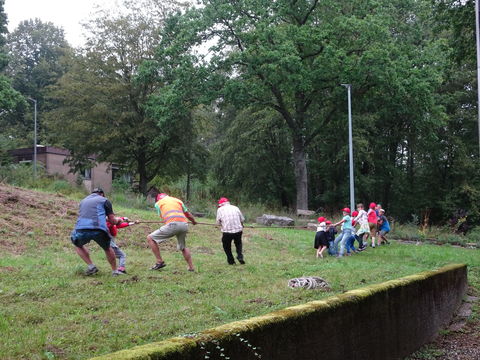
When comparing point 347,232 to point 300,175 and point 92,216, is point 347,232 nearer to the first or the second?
point 92,216

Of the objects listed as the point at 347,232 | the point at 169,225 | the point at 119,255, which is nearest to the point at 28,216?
the point at 119,255

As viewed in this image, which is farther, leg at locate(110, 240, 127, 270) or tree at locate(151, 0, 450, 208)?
tree at locate(151, 0, 450, 208)

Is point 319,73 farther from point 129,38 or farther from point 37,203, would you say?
point 37,203

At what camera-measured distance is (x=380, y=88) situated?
107 feet

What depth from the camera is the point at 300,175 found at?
114 feet

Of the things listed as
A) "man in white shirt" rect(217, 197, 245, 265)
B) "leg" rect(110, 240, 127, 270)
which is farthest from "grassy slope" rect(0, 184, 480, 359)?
"man in white shirt" rect(217, 197, 245, 265)

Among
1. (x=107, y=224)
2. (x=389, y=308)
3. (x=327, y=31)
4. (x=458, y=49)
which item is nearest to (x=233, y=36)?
(x=327, y=31)

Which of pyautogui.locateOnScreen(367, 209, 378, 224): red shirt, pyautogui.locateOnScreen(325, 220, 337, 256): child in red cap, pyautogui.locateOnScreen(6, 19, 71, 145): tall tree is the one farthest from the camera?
pyautogui.locateOnScreen(6, 19, 71, 145): tall tree

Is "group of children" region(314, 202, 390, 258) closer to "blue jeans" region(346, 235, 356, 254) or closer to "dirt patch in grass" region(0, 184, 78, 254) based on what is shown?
"blue jeans" region(346, 235, 356, 254)

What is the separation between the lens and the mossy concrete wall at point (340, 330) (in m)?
3.94

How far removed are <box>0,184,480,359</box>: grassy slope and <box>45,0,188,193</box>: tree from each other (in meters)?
19.2

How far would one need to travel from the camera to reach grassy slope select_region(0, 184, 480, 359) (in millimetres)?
6113

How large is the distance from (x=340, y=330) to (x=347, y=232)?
10468mm

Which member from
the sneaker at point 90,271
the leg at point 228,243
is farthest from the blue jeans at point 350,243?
the sneaker at point 90,271
